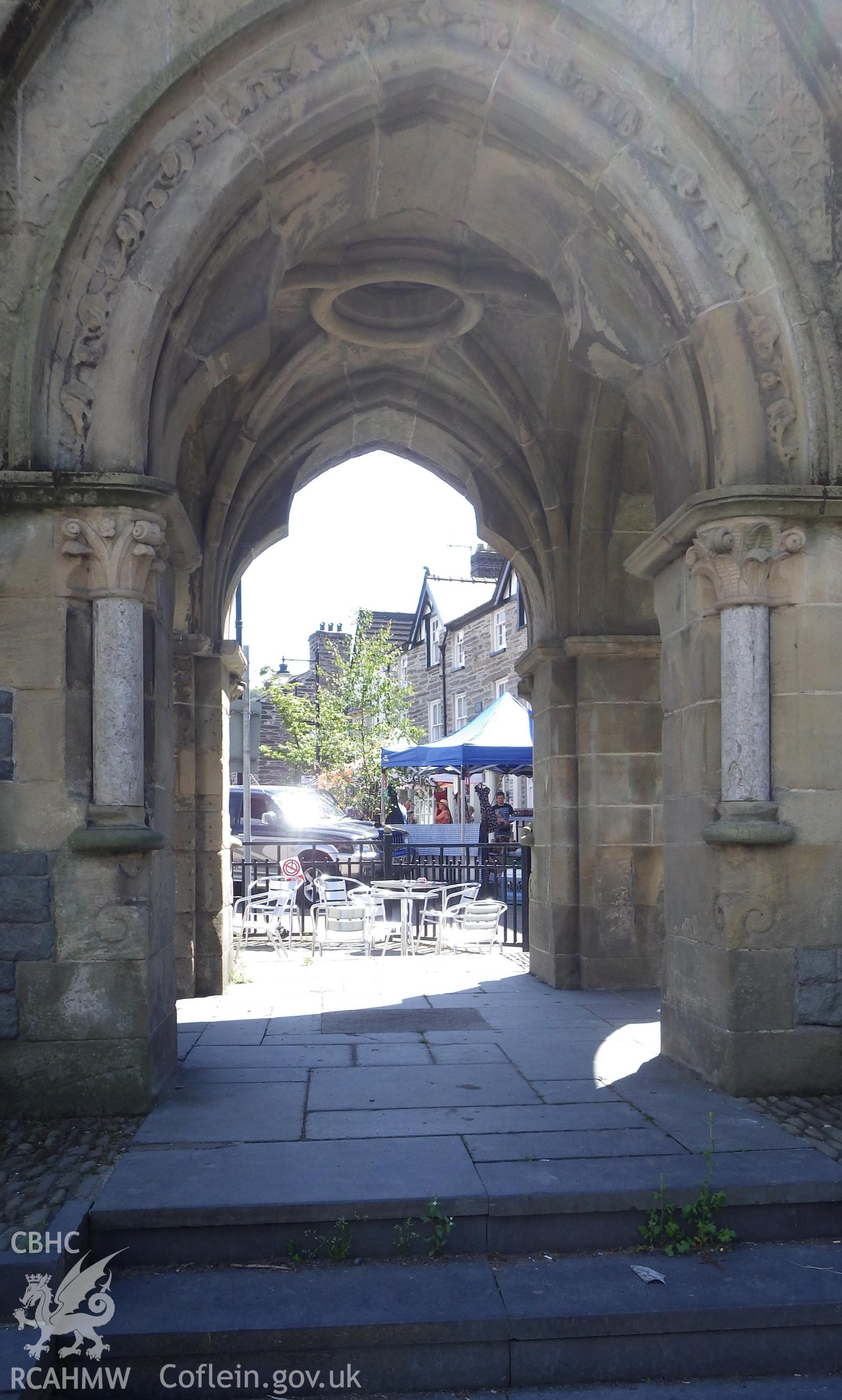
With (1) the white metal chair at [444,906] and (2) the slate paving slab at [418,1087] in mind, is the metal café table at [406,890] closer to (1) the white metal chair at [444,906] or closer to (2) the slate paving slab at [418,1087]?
(1) the white metal chair at [444,906]

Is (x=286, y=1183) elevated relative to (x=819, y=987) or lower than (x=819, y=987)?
lower

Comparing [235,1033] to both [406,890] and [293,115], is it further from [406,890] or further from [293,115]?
[406,890]

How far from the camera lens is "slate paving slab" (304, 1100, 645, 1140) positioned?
4.31m

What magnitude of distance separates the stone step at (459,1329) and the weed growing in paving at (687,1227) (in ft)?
0.60

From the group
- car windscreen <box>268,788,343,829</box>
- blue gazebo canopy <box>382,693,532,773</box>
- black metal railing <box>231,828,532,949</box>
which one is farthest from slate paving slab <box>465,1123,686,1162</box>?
car windscreen <box>268,788,343,829</box>

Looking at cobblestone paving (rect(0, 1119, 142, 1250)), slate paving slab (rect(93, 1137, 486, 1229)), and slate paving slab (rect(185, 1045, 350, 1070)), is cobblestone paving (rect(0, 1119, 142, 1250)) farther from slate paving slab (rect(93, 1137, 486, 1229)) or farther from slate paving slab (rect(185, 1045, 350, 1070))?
slate paving slab (rect(185, 1045, 350, 1070))

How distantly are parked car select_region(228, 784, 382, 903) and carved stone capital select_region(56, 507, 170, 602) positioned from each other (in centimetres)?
709

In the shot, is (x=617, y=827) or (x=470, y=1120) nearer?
(x=470, y=1120)

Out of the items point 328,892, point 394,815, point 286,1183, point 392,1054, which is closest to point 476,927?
point 328,892

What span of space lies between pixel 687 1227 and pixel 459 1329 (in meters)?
0.90

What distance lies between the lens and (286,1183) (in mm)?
3699

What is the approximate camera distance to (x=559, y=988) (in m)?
8.02

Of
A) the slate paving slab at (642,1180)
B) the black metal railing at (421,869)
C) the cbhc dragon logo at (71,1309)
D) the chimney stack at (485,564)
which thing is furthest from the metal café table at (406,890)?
the chimney stack at (485,564)

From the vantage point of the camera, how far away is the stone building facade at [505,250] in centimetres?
458
